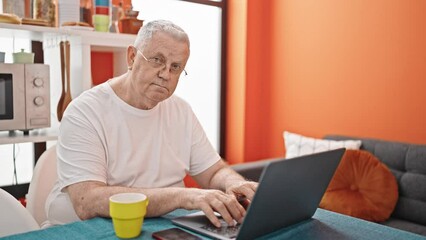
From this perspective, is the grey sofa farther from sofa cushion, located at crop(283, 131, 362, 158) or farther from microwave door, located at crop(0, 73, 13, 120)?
microwave door, located at crop(0, 73, 13, 120)

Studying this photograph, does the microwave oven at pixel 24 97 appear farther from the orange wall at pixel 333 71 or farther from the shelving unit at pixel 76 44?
the orange wall at pixel 333 71

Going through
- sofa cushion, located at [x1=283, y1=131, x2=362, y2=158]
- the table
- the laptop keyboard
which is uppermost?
the laptop keyboard

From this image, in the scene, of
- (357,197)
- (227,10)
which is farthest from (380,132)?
(227,10)

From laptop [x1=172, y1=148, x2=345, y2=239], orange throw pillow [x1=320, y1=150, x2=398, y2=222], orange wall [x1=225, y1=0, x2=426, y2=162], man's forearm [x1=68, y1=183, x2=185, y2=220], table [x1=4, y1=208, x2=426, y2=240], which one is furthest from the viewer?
orange wall [x1=225, y1=0, x2=426, y2=162]

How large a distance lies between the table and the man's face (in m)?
0.47

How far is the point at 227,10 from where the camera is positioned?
147 inches

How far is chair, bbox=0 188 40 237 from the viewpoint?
4.19 ft

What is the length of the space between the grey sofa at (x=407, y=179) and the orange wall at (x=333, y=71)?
0.26 meters

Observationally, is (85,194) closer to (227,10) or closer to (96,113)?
(96,113)

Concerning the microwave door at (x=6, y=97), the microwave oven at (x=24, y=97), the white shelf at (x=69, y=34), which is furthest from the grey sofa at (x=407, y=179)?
the microwave door at (x=6, y=97)

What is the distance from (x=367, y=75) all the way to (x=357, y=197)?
97cm

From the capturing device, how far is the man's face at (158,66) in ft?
4.63

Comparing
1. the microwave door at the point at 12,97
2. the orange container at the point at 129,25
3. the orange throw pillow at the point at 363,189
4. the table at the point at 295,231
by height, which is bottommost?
the orange throw pillow at the point at 363,189

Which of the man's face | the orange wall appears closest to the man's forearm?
the man's face
